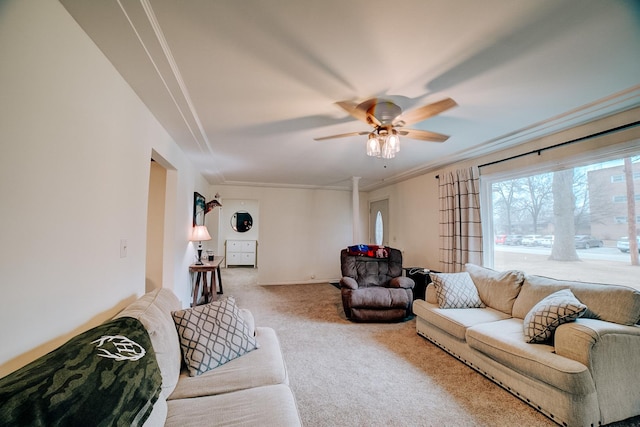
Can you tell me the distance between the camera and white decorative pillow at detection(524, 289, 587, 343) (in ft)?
6.26

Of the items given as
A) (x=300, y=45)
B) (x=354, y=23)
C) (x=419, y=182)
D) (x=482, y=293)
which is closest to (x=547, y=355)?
(x=482, y=293)

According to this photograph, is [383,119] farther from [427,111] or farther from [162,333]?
[162,333]

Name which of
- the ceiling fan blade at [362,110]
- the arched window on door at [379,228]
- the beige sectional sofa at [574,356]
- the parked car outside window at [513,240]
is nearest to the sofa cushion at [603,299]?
the beige sectional sofa at [574,356]

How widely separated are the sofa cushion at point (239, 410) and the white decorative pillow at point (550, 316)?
1.95m

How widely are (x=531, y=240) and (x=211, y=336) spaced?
142 inches

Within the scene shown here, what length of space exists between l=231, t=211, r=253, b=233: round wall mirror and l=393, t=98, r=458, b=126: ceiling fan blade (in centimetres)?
749

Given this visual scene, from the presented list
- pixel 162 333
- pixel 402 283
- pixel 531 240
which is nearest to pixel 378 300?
pixel 402 283

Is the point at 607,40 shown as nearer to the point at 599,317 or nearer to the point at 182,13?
the point at 599,317

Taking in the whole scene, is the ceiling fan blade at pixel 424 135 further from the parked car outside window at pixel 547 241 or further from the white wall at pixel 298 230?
the white wall at pixel 298 230

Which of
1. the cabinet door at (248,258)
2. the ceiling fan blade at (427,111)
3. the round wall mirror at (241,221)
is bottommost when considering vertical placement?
the cabinet door at (248,258)

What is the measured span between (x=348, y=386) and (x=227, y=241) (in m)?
7.43

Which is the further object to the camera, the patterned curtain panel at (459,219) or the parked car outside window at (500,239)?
the patterned curtain panel at (459,219)

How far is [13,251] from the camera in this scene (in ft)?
3.13

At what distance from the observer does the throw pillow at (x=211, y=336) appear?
1590 mm
